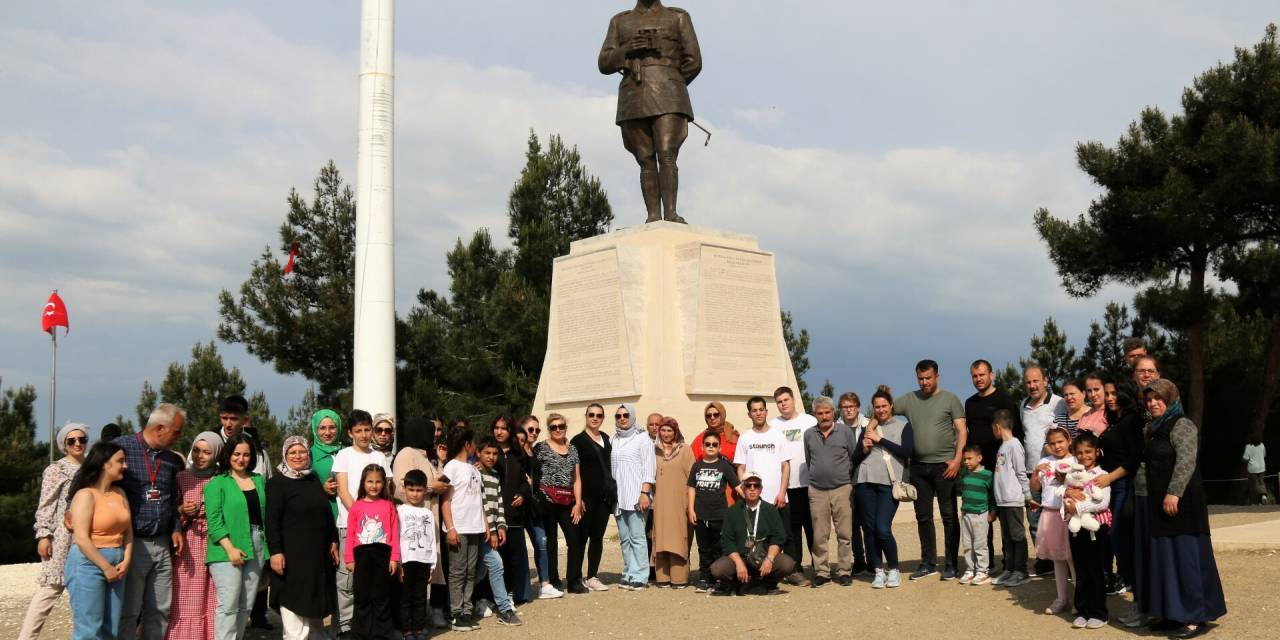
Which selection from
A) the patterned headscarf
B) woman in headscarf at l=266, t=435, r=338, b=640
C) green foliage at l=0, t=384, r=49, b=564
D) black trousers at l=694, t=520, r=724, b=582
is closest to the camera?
woman in headscarf at l=266, t=435, r=338, b=640

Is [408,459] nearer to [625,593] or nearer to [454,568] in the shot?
[454,568]

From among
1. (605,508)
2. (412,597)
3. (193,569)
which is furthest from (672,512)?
(193,569)

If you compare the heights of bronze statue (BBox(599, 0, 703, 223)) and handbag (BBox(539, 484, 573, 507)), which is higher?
bronze statue (BBox(599, 0, 703, 223))

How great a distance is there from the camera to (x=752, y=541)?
7.74 m

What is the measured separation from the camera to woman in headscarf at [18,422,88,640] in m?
6.01

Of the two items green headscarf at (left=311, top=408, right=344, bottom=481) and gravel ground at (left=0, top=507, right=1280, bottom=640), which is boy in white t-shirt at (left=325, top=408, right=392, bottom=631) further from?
gravel ground at (left=0, top=507, right=1280, bottom=640)

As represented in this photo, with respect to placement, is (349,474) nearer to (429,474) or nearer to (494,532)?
(429,474)

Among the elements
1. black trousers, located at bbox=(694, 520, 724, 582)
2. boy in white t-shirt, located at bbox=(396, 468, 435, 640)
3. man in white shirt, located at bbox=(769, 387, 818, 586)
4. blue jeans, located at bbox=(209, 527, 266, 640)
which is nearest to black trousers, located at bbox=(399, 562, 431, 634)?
boy in white t-shirt, located at bbox=(396, 468, 435, 640)

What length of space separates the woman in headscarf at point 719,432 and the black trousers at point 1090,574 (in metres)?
2.63

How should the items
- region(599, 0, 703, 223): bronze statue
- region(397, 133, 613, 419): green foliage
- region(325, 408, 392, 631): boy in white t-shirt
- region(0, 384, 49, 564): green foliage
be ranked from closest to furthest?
1. region(325, 408, 392, 631): boy in white t-shirt
2. region(599, 0, 703, 223): bronze statue
3. region(0, 384, 49, 564): green foliage
4. region(397, 133, 613, 419): green foliage

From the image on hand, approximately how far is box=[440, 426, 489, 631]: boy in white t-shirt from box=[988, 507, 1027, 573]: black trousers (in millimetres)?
3453

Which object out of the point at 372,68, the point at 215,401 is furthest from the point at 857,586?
the point at 215,401

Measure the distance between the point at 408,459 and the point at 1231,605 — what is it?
501cm

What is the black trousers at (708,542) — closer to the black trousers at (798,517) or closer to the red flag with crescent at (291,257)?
the black trousers at (798,517)
